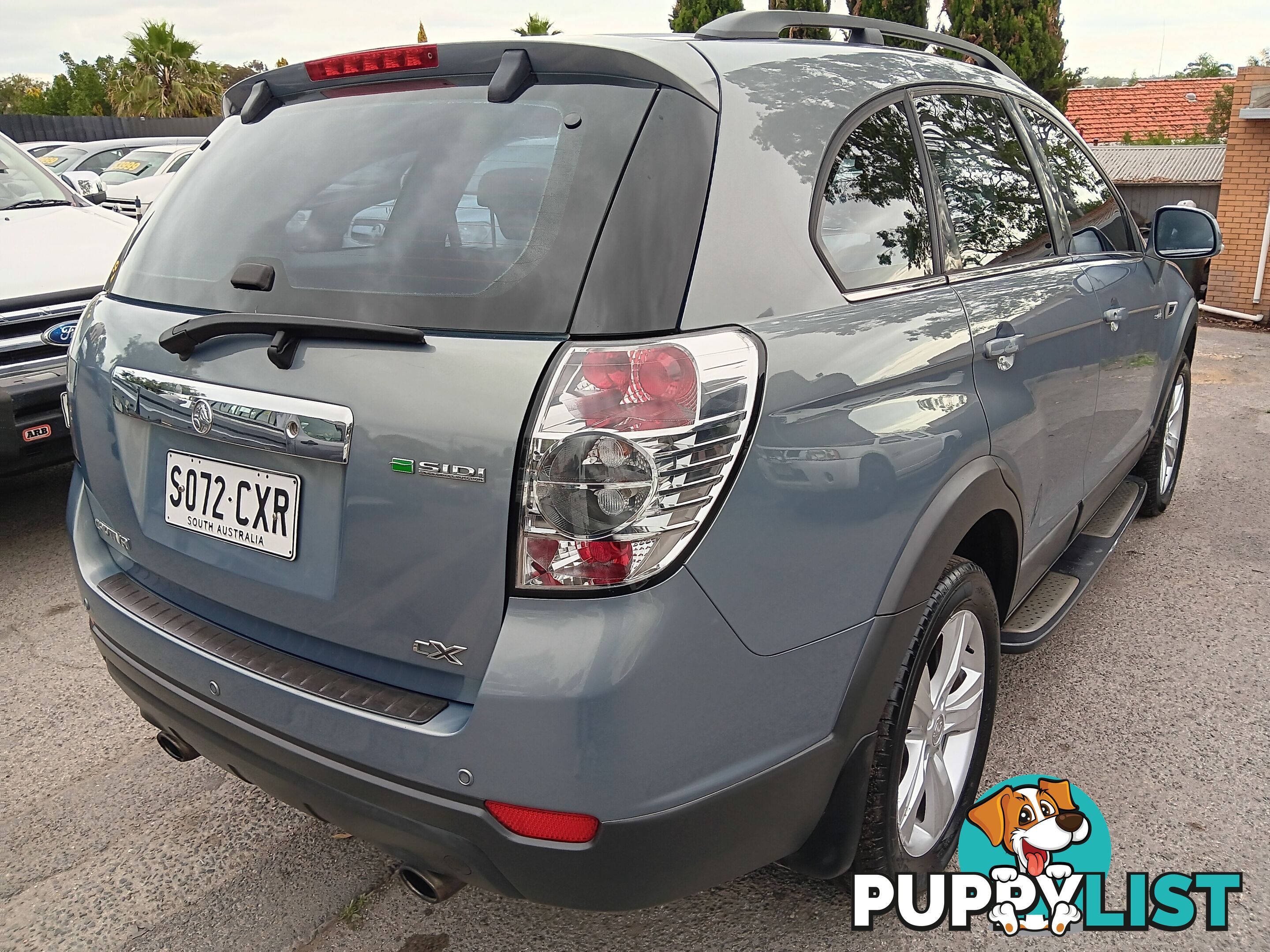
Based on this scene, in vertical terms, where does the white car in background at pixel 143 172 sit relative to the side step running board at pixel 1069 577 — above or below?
above

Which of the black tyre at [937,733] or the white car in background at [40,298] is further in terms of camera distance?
the white car in background at [40,298]

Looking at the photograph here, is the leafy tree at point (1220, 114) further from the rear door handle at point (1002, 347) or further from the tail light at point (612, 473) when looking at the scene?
the tail light at point (612, 473)

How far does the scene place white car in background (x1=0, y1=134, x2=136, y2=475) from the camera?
4.09 meters

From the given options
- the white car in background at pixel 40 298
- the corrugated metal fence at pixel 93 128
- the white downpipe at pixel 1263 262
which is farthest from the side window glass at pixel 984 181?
the corrugated metal fence at pixel 93 128

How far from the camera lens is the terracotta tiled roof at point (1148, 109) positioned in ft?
108

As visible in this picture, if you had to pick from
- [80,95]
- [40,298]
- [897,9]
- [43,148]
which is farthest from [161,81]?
[40,298]

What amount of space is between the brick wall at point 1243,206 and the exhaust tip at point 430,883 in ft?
41.5

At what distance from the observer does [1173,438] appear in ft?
15.7

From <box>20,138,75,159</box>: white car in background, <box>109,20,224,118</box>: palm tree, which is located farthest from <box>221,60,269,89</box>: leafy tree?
<box>20,138,75,159</box>: white car in background

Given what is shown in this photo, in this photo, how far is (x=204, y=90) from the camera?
1534 inches

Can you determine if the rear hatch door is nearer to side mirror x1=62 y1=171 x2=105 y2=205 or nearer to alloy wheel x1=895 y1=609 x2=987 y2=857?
alloy wheel x1=895 y1=609 x2=987 y2=857

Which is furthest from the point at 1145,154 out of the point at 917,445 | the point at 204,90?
the point at 204,90

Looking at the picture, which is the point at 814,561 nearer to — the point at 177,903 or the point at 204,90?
the point at 177,903

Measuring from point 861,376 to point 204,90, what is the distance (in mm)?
43473
